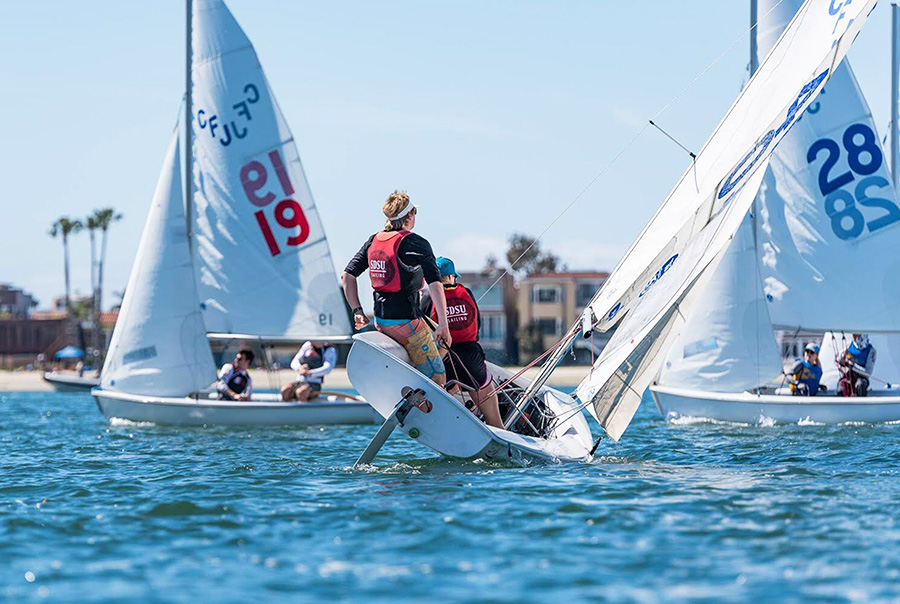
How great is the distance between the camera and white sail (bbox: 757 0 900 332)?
57.0 feet

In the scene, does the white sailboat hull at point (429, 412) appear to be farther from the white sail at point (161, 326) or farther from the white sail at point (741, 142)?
the white sail at point (161, 326)

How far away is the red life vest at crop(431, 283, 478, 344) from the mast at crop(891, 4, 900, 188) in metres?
12.3

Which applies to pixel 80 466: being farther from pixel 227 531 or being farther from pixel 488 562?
pixel 488 562

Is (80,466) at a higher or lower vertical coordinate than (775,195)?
lower

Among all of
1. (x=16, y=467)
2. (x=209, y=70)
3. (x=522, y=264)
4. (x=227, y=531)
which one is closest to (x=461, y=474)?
(x=227, y=531)

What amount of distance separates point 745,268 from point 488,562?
42.2 ft

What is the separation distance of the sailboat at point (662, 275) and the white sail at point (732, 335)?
7.42m

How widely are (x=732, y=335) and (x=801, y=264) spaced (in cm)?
155

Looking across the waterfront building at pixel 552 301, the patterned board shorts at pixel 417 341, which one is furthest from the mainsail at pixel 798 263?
the waterfront building at pixel 552 301

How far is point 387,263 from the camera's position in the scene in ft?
29.1

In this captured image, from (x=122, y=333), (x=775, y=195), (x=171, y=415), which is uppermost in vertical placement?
(x=775, y=195)

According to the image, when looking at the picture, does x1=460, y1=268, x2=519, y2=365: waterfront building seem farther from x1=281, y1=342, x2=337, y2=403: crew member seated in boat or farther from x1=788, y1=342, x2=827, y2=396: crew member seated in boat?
x1=788, y1=342, x2=827, y2=396: crew member seated in boat

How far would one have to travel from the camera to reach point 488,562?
6117 millimetres

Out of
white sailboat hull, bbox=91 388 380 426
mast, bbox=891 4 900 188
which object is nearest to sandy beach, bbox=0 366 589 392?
mast, bbox=891 4 900 188
